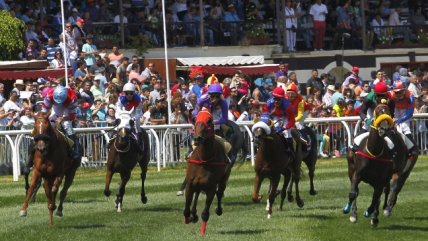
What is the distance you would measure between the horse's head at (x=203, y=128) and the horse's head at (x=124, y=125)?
145 inches

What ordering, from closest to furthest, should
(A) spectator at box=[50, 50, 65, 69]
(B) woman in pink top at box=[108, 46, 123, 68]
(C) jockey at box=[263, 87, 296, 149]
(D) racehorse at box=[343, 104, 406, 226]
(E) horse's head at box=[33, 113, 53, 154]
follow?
1. (D) racehorse at box=[343, 104, 406, 226]
2. (E) horse's head at box=[33, 113, 53, 154]
3. (C) jockey at box=[263, 87, 296, 149]
4. (A) spectator at box=[50, 50, 65, 69]
5. (B) woman in pink top at box=[108, 46, 123, 68]

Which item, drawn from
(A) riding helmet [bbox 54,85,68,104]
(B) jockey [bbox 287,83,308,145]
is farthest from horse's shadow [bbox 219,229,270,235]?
(A) riding helmet [bbox 54,85,68,104]

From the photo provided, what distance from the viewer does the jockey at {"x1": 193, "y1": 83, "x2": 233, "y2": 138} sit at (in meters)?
19.3

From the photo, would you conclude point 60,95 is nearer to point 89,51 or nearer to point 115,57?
point 89,51

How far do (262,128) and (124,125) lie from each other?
280 cm

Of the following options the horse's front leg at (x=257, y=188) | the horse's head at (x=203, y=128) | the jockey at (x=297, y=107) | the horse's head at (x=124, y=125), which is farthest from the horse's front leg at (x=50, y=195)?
the jockey at (x=297, y=107)

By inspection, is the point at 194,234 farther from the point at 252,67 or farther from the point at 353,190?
the point at 252,67

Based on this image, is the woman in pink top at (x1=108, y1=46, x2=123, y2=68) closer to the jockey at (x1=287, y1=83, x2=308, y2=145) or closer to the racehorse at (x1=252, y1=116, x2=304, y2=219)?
the jockey at (x1=287, y1=83, x2=308, y2=145)

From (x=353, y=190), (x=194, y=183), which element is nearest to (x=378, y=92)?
(x=353, y=190)

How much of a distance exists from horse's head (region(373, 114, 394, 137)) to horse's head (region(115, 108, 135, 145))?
456cm

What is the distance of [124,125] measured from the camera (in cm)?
2105

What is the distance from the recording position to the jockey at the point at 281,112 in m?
20.4

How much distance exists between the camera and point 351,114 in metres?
31.7

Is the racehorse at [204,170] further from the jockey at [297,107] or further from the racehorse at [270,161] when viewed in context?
the jockey at [297,107]
